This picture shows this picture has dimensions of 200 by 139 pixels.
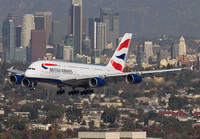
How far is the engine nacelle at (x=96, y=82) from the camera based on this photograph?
345 ft

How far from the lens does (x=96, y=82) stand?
345ft

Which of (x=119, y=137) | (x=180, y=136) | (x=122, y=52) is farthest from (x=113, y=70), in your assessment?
(x=180, y=136)

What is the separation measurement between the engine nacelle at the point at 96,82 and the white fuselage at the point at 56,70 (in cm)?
236

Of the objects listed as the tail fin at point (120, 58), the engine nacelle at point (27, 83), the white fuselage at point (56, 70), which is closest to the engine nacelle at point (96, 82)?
the white fuselage at point (56, 70)

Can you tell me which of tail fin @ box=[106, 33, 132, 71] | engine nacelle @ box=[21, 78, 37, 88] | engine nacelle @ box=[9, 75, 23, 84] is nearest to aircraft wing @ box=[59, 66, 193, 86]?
engine nacelle @ box=[21, 78, 37, 88]

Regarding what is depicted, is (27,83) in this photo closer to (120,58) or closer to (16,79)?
(16,79)

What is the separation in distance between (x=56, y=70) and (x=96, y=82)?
5.69m

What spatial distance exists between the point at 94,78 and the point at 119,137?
2479 inches

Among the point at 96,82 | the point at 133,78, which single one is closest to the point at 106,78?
the point at 96,82

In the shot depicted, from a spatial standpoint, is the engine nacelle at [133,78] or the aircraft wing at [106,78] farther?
the engine nacelle at [133,78]

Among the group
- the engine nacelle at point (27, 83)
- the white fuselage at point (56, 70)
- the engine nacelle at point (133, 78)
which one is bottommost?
the engine nacelle at point (27, 83)

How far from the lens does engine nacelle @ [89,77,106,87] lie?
345 feet

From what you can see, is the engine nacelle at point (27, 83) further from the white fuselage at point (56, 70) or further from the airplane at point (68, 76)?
the white fuselage at point (56, 70)

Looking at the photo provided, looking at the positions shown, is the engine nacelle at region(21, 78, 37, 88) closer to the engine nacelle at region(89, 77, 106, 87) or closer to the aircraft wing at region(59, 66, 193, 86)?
the aircraft wing at region(59, 66, 193, 86)
